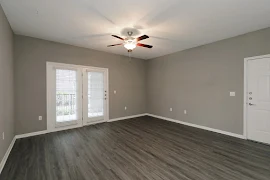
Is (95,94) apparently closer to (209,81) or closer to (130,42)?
(130,42)

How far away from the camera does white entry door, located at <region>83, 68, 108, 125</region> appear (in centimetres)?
477

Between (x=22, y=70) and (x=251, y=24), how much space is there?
5788 mm

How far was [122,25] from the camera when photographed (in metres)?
3.08

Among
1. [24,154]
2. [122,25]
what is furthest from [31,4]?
[24,154]

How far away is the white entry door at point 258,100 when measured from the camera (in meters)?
3.21

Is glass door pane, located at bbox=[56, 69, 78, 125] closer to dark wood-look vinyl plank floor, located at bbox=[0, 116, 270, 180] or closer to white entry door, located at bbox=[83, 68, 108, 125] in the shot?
white entry door, located at bbox=[83, 68, 108, 125]

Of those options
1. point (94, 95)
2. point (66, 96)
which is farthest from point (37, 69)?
point (94, 95)

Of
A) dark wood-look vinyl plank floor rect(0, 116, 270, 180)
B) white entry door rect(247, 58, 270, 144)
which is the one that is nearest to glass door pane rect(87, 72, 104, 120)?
dark wood-look vinyl plank floor rect(0, 116, 270, 180)

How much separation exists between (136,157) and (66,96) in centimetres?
306

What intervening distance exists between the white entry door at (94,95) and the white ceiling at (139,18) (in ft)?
4.68

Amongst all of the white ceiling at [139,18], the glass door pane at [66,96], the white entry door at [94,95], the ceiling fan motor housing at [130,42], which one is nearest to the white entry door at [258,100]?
the white ceiling at [139,18]

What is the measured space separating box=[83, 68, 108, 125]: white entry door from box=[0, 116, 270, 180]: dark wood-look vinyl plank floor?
1.10m

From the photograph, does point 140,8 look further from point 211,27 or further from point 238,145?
point 238,145

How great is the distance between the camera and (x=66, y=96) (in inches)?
172
